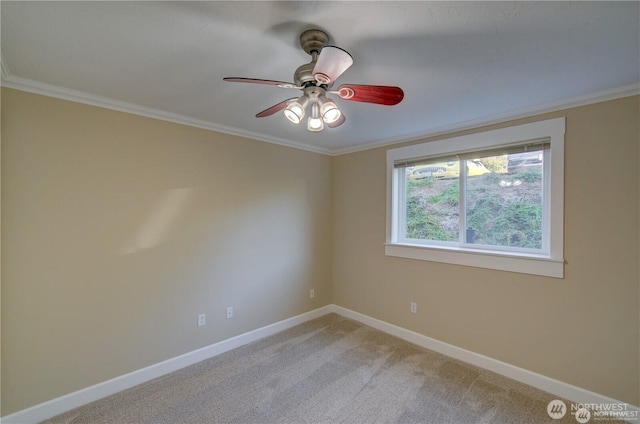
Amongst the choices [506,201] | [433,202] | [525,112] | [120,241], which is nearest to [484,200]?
[506,201]

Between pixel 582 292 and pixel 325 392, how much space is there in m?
2.13

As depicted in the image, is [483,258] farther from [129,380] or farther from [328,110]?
[129,380]

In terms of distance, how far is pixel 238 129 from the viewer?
2.96 m

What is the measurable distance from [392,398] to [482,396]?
0.71 meters

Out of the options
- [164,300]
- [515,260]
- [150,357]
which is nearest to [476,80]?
[515,260]

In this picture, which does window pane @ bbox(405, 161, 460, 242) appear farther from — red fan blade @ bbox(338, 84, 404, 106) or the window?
red fan blade @ bbox(338, 84, 404, 106)

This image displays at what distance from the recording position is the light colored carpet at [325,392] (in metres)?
1.99

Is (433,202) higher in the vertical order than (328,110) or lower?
lower

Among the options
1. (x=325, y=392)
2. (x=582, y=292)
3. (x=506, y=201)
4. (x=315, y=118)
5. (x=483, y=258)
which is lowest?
(x=325, y=392)

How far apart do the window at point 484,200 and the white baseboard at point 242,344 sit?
86cm

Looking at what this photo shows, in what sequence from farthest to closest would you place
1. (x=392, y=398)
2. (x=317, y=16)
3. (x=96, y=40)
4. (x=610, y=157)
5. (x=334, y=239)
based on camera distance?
(x=334, y=239)
(x=392, y=398)
(x=610, y=157)
(x=96, y=40)
(x=317, y=16)

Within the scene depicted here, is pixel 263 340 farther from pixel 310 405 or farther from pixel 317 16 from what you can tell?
pixel 317 16

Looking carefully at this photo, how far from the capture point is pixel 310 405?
6.92 feet

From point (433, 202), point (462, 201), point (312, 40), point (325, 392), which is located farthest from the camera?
point (433, 202)
